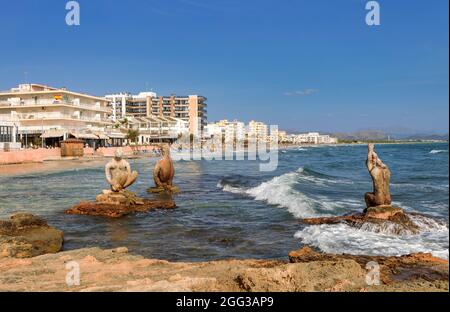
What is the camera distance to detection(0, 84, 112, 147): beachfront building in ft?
219

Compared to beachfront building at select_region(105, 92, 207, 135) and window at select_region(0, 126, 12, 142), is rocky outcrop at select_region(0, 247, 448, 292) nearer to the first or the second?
window at select_region(0, 126, 12, 142)

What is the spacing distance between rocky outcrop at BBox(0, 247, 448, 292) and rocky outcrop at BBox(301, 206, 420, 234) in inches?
153

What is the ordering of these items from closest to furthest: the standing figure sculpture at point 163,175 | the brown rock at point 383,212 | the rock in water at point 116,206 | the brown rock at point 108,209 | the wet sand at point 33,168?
the brown rock at point 383,212, the brown rock at point 108,209, the rock in water at point 116,206, the standing figure sculpture at point 163,175, the wet sand at point 33,168

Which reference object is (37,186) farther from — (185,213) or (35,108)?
(35,108)

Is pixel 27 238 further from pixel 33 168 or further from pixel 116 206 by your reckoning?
pixel 33 168

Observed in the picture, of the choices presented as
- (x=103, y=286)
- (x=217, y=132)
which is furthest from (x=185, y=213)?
(x=217, y=132)

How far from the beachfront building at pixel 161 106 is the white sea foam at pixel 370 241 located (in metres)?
135

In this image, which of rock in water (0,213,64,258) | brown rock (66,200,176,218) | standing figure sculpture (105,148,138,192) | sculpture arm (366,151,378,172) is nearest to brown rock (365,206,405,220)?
sculpture arm (366,151,378,172)

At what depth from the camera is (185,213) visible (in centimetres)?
1631

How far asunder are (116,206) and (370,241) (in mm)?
9321

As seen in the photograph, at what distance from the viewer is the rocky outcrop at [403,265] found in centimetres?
670

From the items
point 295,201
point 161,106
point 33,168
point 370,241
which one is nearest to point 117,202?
point 295,201

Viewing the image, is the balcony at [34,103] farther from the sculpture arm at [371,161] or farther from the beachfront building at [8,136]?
the sculpture arm at [371,161]

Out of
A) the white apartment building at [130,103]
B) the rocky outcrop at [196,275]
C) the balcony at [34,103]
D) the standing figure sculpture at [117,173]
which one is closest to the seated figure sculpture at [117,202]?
the standing figure sculpture at [117,173]
